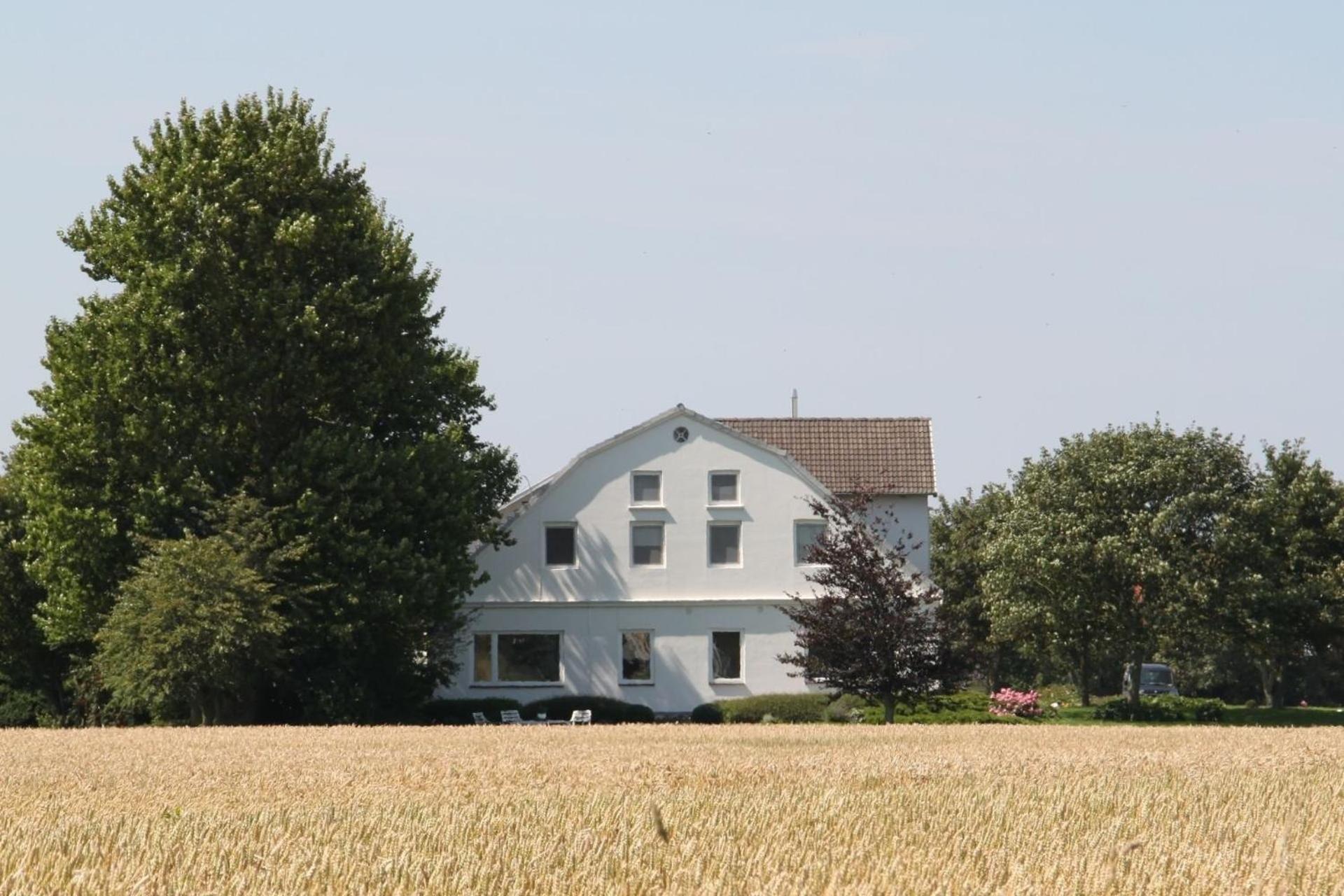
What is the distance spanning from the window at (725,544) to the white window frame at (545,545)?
4571 millimetres

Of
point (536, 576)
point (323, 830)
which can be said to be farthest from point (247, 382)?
point (323, 830)

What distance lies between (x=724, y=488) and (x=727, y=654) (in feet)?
18.6

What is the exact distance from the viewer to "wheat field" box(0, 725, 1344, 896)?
9.17 metres

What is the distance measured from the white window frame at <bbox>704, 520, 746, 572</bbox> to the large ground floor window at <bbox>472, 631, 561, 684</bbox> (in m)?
5.73

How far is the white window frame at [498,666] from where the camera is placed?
59.5 metres

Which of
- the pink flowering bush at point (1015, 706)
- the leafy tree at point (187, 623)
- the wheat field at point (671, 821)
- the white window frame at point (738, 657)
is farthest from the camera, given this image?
the white window frame at point (738, 657)

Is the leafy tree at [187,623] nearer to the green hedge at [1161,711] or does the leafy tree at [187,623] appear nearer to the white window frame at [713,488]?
the white window frame at [713,488]

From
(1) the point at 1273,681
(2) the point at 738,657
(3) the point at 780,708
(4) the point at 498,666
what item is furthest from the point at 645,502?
(1) the point at 1273,681

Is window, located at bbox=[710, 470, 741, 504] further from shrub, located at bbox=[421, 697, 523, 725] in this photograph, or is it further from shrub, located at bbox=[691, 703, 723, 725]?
shrub, located at bbox=[421, 697, 523, 725]

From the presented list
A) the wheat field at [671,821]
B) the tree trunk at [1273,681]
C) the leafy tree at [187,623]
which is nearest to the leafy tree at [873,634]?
the leafy tree at [187,623]

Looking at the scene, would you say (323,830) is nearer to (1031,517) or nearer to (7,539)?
(7,539)

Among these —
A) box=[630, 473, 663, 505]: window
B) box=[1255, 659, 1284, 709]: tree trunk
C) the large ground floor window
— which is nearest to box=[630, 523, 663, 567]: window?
box=[630, 473, 663, 505]: window

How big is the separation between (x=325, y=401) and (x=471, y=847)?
36.9 m

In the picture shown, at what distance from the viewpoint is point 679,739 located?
30.7 meters
